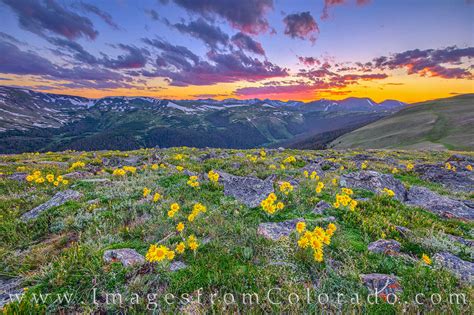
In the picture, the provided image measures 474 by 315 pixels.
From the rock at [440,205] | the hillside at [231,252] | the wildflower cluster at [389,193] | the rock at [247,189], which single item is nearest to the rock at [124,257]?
the hillside at [231,252]

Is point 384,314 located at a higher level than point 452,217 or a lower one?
higher

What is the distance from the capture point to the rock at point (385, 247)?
4.97m

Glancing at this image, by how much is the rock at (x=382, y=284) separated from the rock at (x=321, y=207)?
116 inches

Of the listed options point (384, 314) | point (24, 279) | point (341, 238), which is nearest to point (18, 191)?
point (24, 279)

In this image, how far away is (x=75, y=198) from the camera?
8.29 metres

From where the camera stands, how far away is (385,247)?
16.9 feet

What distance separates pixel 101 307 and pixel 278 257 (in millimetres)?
3303

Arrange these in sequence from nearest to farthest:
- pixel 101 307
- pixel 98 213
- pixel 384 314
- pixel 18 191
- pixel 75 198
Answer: pixel 384 314 < pixel 101 307 < pixel 98 213 < pixel 75 198 < pixel 18 191

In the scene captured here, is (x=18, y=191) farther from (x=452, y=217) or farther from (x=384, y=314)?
(x=452, y=217)

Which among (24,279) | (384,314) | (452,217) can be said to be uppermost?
(24,279)

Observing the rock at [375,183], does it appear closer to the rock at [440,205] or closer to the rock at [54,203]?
the rock at [440,205]

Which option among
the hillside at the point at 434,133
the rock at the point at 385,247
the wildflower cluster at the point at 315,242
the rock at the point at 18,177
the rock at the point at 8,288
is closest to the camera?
the rock at the point at 8,288

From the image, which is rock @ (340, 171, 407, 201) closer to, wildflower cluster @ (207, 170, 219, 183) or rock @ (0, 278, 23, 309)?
wildflower cluster @ (207, 170, 219, 183)

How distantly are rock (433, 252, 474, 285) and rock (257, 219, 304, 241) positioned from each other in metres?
3.07
